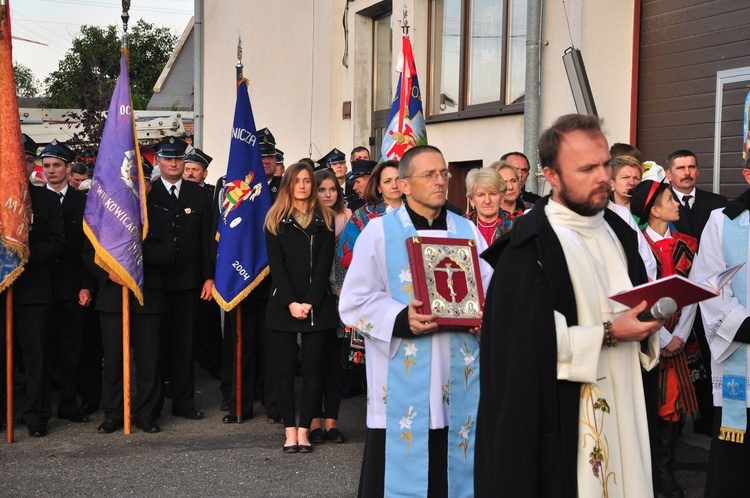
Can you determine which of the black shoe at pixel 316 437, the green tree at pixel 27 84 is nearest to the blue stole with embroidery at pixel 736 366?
the black shoe at pixel 316 437

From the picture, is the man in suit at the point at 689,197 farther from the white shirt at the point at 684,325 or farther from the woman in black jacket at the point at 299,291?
the woman in black jacket at the point at 299,291

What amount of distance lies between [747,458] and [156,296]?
5.09 m

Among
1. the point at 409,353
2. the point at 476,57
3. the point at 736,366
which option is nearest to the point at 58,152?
the point at 409,353

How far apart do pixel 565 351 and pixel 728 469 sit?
7.64ft

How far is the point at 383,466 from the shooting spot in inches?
206

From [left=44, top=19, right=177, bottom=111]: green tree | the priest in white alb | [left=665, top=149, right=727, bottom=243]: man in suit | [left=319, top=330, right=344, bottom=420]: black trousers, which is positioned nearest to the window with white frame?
[left=665, top=149, right=727, bottom=243]: man in suit

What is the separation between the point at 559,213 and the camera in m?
3.70

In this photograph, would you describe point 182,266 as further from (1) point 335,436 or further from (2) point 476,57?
(2) point 476,57

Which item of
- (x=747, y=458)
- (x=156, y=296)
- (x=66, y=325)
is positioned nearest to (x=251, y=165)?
(x=156, y=296)

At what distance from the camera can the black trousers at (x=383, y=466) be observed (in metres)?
5.21

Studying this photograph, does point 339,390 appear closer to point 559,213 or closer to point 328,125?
point 559,213

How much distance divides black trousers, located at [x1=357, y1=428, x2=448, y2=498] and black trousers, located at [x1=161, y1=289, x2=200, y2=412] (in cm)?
403

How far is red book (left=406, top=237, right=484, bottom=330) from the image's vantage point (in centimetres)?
498

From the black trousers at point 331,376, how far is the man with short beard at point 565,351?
434 centimetres
